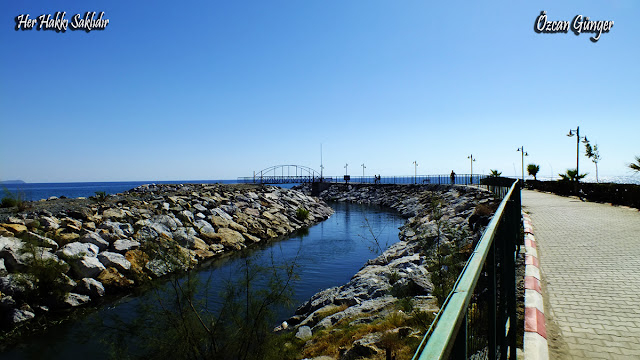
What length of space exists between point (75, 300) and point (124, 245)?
3.25 m

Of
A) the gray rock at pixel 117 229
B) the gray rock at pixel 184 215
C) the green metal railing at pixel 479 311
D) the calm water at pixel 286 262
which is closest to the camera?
the green metal railing at pixel 479 311

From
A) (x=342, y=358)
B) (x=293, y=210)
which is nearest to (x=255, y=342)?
(x=342, y=358)

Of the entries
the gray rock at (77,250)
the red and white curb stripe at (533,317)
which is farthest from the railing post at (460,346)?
the gray rock at (77,250)

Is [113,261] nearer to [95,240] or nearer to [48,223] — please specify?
[95,240]

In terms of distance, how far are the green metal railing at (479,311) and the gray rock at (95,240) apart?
1298cm

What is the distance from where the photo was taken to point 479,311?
223 centimetres

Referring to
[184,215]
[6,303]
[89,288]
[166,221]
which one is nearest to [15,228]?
[89,288]

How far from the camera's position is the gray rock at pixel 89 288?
10466 millimetres

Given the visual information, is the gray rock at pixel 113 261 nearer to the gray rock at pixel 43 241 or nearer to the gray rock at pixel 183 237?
the gray rock at pixel 43 241

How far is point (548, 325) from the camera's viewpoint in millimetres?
4863

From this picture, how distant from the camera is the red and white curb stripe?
159 inches

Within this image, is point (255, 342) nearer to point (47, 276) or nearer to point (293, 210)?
point (47, 276)

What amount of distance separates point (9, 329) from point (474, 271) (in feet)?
36.0

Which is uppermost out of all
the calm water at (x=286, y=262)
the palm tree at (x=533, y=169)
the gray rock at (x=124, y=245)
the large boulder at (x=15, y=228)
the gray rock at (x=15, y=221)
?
the palm tree at (x=533, y=169)
